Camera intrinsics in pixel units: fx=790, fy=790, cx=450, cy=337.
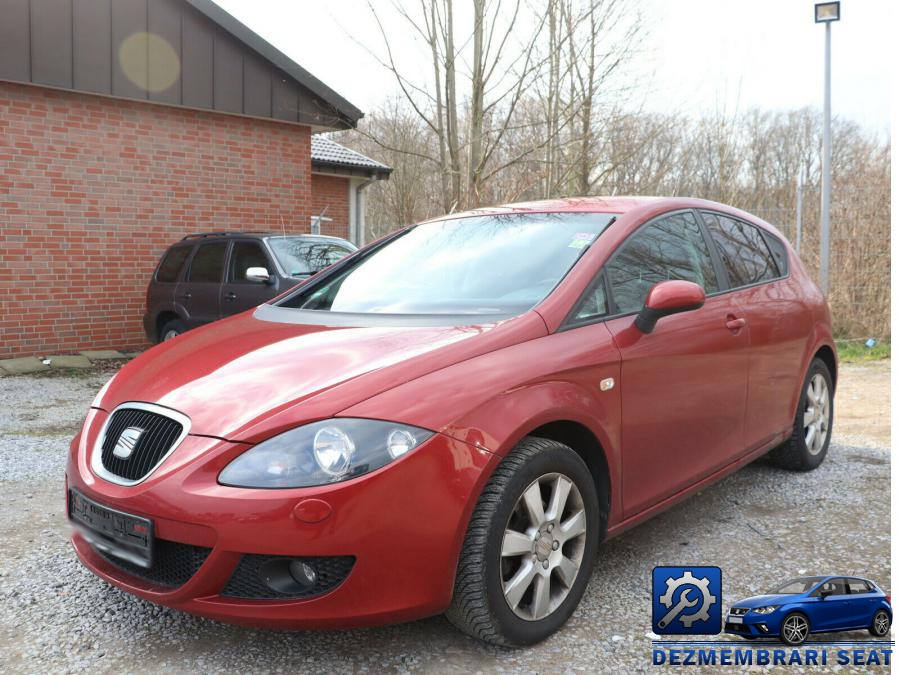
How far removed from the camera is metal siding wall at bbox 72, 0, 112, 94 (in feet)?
31.3

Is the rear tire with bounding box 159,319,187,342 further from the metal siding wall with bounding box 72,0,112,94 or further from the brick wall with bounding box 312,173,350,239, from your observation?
the brick wall with bounding box 312,173,350,239

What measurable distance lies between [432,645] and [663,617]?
0.83 meters

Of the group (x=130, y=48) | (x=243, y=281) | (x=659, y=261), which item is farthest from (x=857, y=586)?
(x=130, y=48)

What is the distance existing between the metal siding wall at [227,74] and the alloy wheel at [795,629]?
10098 millimetres

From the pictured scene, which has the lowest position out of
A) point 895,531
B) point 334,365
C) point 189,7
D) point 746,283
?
point 895,531

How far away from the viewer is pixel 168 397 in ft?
8.57

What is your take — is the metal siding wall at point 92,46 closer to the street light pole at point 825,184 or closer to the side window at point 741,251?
the side window at point 741,251

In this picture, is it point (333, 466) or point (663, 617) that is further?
point (663, 617)

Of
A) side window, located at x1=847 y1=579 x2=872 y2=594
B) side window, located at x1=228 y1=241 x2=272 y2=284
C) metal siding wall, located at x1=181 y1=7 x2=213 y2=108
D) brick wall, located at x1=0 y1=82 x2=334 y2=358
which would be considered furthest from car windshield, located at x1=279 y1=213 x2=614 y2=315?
metal siding wall, located at x1=181 y1=7 x2=213 y2=108

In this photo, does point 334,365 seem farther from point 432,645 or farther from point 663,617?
point 663,617

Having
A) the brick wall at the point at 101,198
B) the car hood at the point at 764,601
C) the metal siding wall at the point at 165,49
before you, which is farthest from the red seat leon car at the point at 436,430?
the metal siding wall at the point at 165,49

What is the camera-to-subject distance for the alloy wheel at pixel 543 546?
8.26 feet

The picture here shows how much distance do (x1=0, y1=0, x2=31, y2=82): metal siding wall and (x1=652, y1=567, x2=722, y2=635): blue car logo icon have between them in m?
9.35

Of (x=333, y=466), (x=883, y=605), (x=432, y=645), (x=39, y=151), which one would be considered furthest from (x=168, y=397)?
(x=39, y=151)
